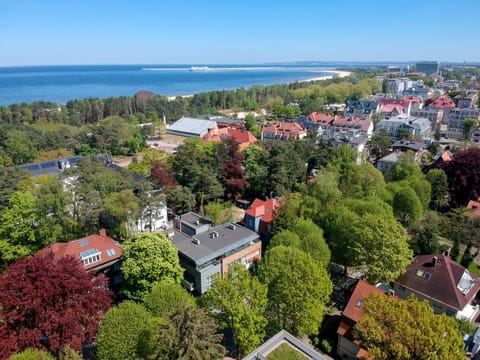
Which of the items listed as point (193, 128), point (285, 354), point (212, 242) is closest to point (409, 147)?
point (212, 242)

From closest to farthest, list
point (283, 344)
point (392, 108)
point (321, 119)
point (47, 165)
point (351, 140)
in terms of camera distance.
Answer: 1. point (283, 344)
2. point (47, 165)
3. point (351, 140)
4. point (321, 119)
5. point (392, 108)

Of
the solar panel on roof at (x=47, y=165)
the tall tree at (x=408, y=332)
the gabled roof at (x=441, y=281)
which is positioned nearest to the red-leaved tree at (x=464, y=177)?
the gabled roof at (x=441, y=281)

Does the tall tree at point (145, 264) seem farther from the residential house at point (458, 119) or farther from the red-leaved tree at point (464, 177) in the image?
the residential house at point (458, 119)

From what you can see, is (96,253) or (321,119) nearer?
(96,253)

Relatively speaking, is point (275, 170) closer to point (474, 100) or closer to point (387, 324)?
point (387, 324)

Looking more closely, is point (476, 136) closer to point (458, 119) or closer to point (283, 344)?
point (458, 119)

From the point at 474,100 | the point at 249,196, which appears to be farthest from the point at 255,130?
the point at 474,100

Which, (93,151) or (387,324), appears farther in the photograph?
(93,151)

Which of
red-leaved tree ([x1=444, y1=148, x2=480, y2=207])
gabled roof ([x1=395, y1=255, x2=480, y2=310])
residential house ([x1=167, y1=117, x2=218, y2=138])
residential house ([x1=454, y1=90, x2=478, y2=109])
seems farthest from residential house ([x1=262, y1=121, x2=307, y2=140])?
residential house ([x1=454, y1=90, x2=478, y2=109])
